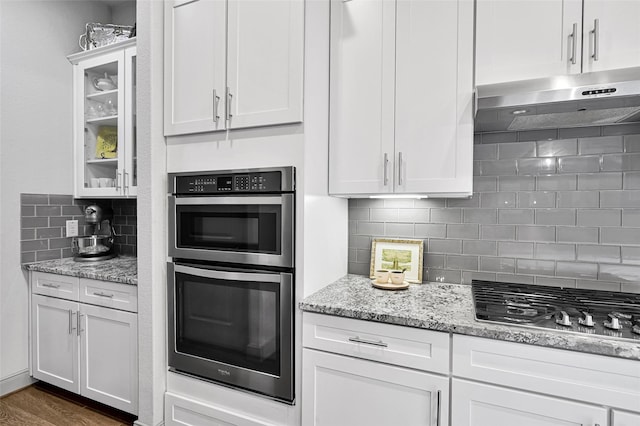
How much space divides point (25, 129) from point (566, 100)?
3233mm

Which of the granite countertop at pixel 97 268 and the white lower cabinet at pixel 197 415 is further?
the granite countertop at pixel 97 268

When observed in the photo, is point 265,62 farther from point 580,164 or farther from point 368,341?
point 580,164

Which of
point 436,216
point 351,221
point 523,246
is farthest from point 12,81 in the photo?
point 523,246

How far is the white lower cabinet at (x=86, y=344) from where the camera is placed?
2123 millimetres

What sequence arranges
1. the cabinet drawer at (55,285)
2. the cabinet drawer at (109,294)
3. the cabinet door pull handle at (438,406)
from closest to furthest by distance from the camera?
1. the cabinet door pull handle at (438,406)
2. the cabinet drawer at (109,294)
3. the cabinet drawer at (55,285)

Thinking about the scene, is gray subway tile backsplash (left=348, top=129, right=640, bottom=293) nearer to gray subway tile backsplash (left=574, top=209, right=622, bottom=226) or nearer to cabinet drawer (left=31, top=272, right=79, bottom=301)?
gray subway tile backsplash (left=574, top=209, right=622, bottom=226)

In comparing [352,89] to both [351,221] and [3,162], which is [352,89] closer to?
[351,221]

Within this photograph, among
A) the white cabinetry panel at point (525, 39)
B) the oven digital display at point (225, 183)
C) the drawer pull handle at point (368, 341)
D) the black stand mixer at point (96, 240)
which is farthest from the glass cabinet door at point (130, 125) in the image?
the white cabinetry panel at point (525, 39)

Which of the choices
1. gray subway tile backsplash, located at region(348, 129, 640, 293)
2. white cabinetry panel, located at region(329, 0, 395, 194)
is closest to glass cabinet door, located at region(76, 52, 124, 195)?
white cabinetry panel, located at region(329, 0, 395, 194)

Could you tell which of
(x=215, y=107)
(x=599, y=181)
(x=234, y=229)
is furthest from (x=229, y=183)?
(x=599, y=181)

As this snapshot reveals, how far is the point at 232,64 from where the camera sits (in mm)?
1818

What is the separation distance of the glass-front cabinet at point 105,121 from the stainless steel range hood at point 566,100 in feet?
7.47

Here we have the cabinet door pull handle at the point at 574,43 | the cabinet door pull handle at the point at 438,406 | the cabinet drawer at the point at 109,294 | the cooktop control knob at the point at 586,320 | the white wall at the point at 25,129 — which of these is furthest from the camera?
the white wall at the point at 25,129

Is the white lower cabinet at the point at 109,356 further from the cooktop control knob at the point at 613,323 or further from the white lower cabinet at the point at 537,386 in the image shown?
the cooktop control knob at the point at 613,323
